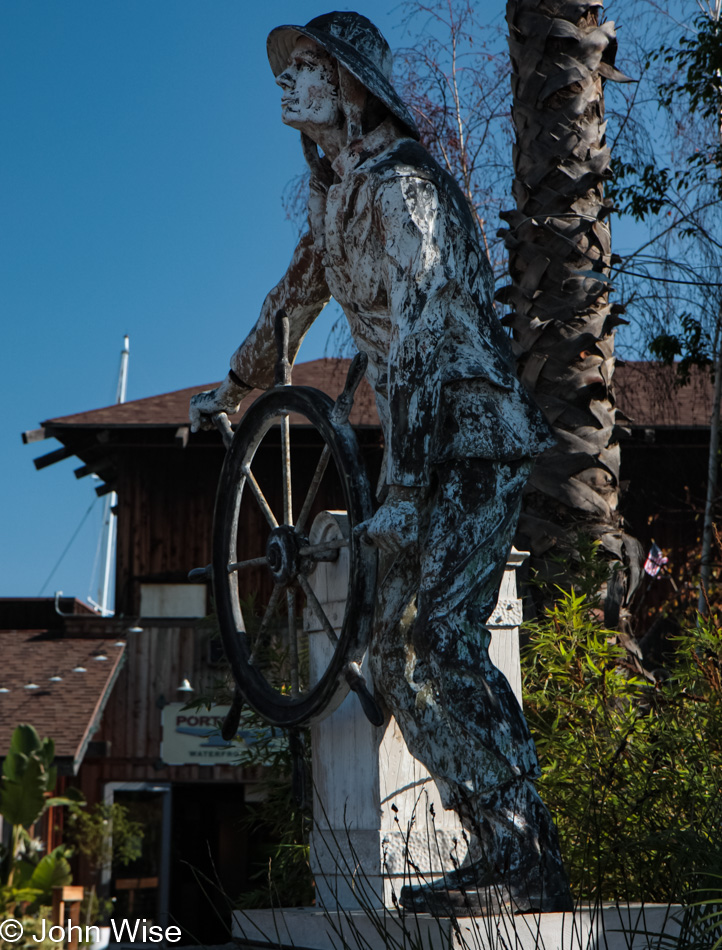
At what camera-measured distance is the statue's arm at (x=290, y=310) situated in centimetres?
332

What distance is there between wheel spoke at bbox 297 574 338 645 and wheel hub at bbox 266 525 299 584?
0.04m

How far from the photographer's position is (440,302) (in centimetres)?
263

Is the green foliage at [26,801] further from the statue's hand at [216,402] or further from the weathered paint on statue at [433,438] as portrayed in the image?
the weathered paint on statue at [433,438]

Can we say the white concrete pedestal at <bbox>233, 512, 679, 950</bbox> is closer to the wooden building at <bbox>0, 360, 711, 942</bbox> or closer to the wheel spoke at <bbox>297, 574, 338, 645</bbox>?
the wheel spoke at <bbox>297, 574, 338, 645</bbox>

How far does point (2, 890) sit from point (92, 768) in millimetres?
5921

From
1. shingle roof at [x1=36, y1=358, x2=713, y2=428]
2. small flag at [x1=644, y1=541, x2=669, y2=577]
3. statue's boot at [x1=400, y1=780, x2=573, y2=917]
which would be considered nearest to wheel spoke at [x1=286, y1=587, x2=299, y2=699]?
statue's boot at [x1=400, y1=780, x2=573, y2=917]

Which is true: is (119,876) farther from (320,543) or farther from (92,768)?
(320,543)

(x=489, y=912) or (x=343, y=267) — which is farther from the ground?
(x=343, y=267)

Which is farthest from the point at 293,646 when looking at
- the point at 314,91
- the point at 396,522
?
the point at 314,91

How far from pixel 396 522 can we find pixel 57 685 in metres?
12.1

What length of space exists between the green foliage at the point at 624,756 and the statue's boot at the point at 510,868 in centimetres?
12

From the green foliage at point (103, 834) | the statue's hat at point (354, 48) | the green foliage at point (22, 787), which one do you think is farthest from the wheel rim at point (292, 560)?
the green foliage at point (103, 834)

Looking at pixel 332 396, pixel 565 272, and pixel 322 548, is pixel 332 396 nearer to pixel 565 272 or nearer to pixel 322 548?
pixel 565 272

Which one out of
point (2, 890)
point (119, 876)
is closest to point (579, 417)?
point (2, 890)
